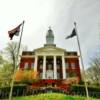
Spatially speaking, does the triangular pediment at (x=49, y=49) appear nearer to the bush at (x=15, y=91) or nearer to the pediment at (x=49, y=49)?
the pediment at (x=49, y=49)

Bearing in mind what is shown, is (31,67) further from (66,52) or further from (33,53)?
(66,52)

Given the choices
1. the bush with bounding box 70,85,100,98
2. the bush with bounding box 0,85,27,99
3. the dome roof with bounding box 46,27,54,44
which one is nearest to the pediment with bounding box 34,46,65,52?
the dome roof with bounding box 46,27,54,44

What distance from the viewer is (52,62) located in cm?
6719

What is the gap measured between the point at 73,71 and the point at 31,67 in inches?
542

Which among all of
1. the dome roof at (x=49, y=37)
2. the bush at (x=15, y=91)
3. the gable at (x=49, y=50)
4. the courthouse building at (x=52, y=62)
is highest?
the dome roof at (x=49, y=37)

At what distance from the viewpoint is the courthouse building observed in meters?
63.9

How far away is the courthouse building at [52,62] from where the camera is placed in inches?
2514

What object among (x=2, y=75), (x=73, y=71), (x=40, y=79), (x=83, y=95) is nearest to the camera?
(x=83, y=95)

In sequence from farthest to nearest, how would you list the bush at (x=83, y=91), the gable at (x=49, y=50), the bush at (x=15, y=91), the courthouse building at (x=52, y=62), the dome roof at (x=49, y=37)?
the dome roof at (x=49, y=37) < the gable at (x=49, y=50) < the courthouse building at (x=52, y=62) < the bush at (x=83, y=91) < the bush at (x=15, y=91)

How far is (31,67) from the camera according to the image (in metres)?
66.1

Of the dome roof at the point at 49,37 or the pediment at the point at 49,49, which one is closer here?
the pediment at the point at 49,49

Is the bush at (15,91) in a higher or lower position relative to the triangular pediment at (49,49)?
lower

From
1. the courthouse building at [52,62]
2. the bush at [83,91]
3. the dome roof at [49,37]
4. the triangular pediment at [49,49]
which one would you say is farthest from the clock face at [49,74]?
the bush at [83,91]

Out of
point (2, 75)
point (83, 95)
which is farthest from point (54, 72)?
point (83, 95)
